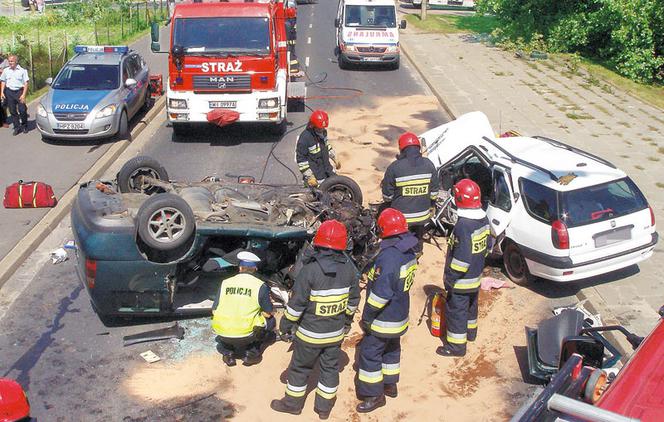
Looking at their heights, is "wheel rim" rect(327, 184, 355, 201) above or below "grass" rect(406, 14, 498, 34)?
above

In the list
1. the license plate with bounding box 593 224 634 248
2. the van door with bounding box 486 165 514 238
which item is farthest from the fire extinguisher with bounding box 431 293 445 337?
the license plate with bounding box 593 224 634 248

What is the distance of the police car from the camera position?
14.8m

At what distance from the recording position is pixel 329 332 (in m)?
6.56

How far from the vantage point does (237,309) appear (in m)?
7.12

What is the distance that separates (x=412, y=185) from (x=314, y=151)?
179 centimetres

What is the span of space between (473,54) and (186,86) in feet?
44.2

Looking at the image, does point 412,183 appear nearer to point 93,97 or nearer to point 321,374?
point 321,374

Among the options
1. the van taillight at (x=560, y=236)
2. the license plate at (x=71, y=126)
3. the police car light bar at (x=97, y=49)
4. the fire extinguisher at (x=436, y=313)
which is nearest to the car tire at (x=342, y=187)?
the fire extinguisher at (x=436, y=313)

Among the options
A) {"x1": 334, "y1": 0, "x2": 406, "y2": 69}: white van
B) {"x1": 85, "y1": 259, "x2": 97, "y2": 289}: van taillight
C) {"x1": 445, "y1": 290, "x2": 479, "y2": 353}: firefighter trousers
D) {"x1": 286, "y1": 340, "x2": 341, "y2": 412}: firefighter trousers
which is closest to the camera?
{"x1": 286, "y1": 340, "x2": 341, "y2": 412}: firefighter trousers

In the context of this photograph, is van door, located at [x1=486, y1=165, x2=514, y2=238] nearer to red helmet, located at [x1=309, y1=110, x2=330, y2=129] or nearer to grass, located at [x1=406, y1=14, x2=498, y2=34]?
red helmet, located at [x1=309, y1=110, x2=330, y2=129]

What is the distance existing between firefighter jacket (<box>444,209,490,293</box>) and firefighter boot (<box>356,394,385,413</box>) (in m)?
1.45

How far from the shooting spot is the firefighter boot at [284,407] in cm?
683

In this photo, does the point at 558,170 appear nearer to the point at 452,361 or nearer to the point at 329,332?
the point at 452,361

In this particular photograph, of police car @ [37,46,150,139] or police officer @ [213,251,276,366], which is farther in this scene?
police car @ [37,46,150,139]
